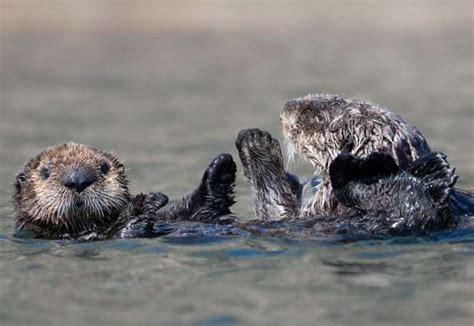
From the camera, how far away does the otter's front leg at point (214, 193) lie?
7141 millimetres

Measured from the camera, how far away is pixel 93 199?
22.4ft

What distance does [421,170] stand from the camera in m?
6.46

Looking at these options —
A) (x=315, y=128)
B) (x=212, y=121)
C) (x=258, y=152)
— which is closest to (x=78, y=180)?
(x=258, y=152)

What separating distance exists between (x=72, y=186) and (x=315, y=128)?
5.82ft

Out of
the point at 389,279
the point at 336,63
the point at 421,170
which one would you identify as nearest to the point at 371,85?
the point at 336,63

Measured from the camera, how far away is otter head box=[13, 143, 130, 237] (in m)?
6.81

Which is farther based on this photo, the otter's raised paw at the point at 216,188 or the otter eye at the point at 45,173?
the otter's raised paw at the point at 216,188

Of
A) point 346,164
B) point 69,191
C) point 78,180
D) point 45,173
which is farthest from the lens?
point 45,173

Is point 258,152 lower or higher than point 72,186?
higher

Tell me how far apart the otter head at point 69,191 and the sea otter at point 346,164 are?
106 cm

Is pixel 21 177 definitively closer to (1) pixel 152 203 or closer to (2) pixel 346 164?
(1) pixel 152 203

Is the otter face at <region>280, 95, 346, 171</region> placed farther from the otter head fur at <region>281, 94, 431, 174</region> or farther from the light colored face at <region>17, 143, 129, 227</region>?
the light colored face at <region>17, 143, 129, 227</region>

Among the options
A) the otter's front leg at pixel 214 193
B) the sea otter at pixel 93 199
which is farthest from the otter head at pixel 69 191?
the otter's front leg at pixel 214 193

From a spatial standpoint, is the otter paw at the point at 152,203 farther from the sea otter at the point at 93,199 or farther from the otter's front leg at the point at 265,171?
the otter's front leg at the point at 265,171
